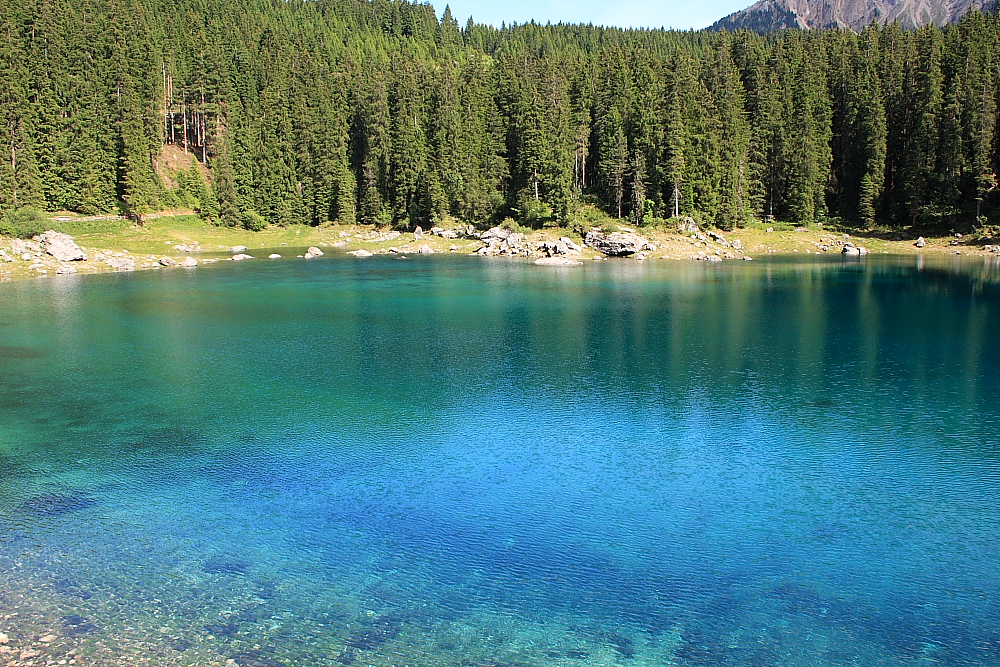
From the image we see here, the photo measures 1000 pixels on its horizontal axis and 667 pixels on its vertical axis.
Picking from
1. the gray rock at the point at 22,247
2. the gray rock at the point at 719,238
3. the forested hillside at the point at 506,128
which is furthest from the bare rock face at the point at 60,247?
the gray rock at the point at 719,238

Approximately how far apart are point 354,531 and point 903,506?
11.8 m

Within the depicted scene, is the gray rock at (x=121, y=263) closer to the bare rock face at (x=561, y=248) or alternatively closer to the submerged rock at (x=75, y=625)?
the bare rock face at (x=561, y=248)

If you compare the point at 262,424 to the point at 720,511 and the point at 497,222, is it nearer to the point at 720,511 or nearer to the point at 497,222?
the point at 720,511

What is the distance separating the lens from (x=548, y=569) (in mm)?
13133

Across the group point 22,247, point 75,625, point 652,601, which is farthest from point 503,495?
point 22,247

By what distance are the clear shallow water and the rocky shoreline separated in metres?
39.6

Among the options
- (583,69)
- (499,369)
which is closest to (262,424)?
(499,369)

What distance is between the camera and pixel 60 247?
63.8 m

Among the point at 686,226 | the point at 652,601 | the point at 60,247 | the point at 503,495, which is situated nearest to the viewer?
the point at 652,601

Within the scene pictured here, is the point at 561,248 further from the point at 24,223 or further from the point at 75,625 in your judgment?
the point at 75,625

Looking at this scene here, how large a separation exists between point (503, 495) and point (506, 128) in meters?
88.2

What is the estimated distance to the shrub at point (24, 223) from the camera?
A: 216 feet

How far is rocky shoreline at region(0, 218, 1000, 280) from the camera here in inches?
2926

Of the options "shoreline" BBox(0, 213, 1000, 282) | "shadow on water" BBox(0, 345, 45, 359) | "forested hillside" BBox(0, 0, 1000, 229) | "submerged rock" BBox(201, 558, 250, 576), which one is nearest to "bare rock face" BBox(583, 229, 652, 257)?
"shoreline" BBox(0, 213, 1000, 282)
